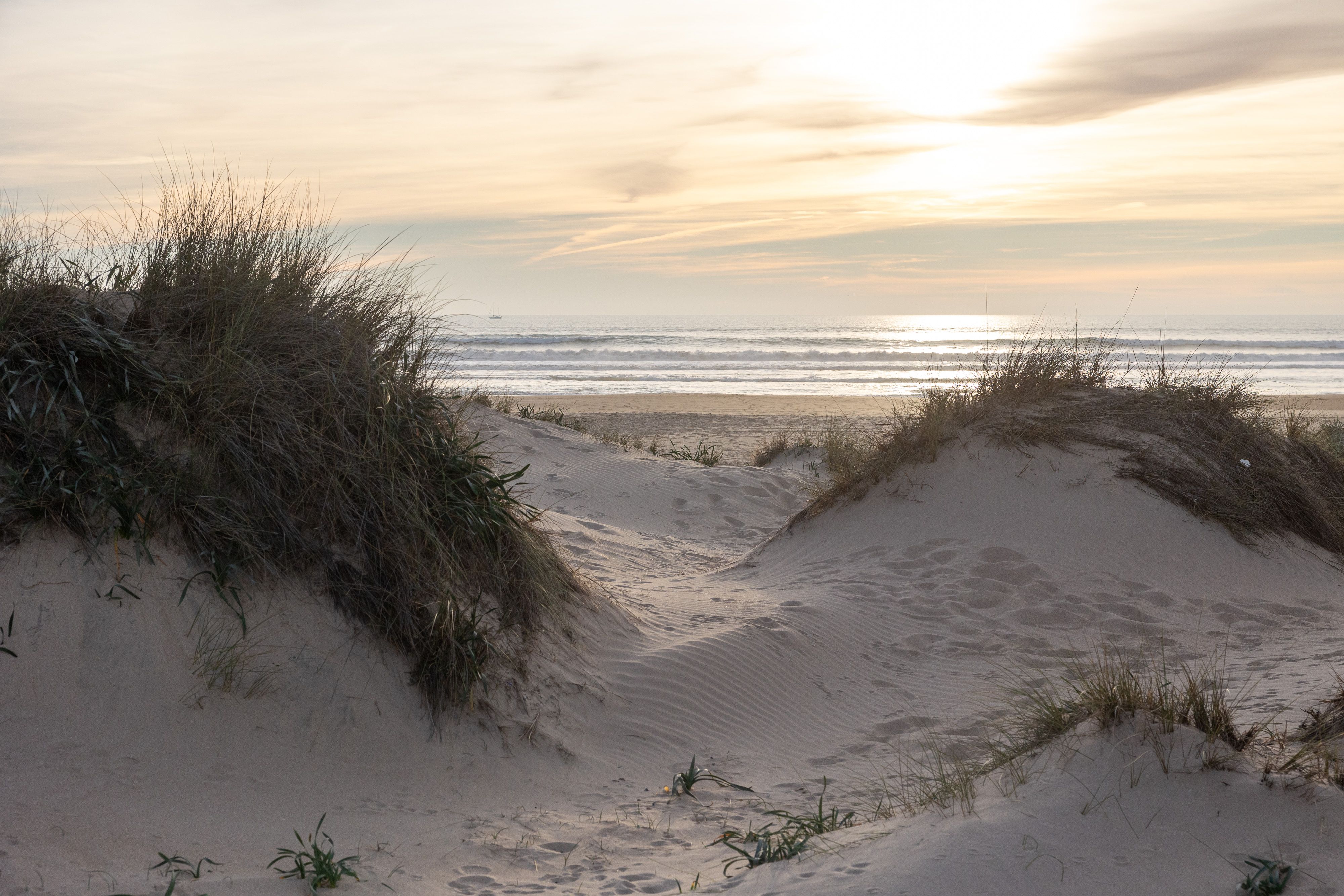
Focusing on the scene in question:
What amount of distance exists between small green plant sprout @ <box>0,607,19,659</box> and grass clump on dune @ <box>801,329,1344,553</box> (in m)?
6.03

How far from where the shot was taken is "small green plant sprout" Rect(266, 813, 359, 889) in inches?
112

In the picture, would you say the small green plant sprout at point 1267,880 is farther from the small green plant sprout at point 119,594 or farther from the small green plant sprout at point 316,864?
the small green plant sprout at point 119,594

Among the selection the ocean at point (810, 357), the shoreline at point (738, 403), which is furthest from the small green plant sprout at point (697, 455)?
the shoreline at point (738, 403)

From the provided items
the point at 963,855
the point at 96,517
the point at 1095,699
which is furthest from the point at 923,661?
the point at 96,517

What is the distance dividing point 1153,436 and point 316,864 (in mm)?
7632

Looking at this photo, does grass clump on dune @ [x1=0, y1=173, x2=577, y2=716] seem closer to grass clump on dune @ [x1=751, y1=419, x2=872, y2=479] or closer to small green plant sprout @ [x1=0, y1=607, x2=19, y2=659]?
small green plant sprout @ [x1=0, y1=607, x2=19, y2=659]

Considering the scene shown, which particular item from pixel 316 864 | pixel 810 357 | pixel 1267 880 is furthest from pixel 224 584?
pixel 810 357

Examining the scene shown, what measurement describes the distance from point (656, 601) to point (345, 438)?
289cm

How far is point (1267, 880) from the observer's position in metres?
2.50

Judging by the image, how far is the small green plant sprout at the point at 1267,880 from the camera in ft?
8.13

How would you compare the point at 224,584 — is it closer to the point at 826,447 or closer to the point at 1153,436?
the point at 1153,436

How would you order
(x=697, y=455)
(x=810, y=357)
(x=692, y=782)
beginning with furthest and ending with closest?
1. (x=810, y=357)
2. (x=697, y=455)
3. (x=692, y=782)

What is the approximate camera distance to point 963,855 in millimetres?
2789

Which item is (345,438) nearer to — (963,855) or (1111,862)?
(963,855)
